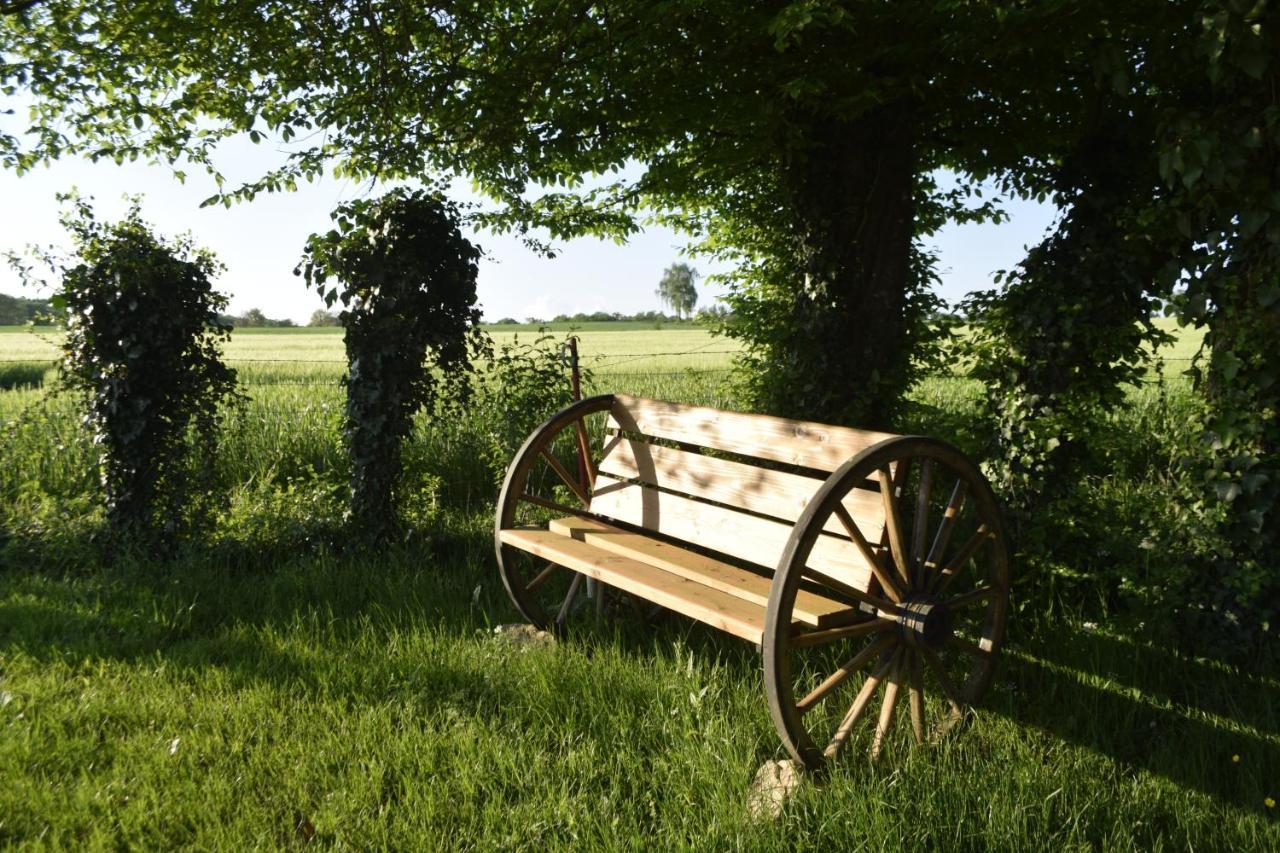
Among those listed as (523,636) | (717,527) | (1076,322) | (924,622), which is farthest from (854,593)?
(1076,322)

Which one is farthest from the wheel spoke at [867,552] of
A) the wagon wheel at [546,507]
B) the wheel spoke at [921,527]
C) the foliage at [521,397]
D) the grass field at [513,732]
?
the foliage at [521,397]

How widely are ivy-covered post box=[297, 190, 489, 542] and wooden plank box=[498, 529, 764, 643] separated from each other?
6.49 feet

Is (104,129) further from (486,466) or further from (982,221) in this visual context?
(982,221)

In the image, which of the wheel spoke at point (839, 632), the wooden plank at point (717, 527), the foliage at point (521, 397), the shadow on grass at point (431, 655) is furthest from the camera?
the foliage at point (521, 397)

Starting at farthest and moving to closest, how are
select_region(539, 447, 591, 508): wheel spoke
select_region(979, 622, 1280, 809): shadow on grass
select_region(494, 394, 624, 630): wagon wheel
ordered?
1. select_region(539, 447, 591, 508): wheel spoke
2. select_region(494, 394, 624, 630): wagon wheel
3. select_region(979, 622, 1280, 809): shadow on grass

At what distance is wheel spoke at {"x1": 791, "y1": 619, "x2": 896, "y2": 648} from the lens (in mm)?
2810

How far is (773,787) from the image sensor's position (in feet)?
9.15

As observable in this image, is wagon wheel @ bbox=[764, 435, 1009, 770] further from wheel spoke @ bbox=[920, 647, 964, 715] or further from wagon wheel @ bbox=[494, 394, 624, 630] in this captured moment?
wagon wheel @ bbox=[494, 394, 624, 630]

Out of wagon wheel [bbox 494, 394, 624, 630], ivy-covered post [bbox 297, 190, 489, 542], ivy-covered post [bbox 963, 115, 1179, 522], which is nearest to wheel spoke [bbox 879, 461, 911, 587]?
wagon wheel [bbox 494, 394, 624, 630]

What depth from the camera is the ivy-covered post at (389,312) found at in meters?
5.64

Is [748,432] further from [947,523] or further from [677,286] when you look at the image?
[677,286]

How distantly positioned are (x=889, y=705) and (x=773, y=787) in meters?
0.52

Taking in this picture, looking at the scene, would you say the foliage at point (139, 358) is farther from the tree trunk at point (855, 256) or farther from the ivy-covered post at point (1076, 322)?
the ivy-covered post at point (1076, 322)

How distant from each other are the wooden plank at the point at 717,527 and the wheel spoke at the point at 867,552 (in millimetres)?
59
